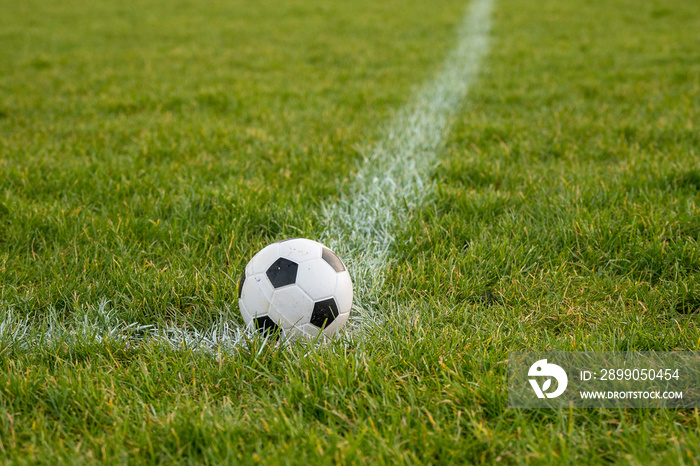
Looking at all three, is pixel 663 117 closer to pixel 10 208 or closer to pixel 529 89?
pixel 529 89

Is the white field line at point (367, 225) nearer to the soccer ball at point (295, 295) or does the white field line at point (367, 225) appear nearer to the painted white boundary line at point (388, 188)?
the painted white boundary line at point (388, 188)

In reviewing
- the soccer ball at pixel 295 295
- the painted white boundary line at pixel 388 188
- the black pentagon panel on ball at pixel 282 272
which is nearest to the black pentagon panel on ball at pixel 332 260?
the soccer ball at pixel 295 295

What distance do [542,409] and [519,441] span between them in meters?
0.19

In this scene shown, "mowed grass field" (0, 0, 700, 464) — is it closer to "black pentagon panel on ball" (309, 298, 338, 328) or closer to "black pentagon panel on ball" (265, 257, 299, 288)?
"black pentagon panel on ball" (309, 298, 338, 328)

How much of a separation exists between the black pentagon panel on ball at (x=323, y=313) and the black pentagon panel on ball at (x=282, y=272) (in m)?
0.14

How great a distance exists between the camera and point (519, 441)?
151 cm

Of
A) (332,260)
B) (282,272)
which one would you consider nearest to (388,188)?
(332,260)

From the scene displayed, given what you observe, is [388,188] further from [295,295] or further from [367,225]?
[295,295]

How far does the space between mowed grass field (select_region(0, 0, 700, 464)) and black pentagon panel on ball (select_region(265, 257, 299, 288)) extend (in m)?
0.26

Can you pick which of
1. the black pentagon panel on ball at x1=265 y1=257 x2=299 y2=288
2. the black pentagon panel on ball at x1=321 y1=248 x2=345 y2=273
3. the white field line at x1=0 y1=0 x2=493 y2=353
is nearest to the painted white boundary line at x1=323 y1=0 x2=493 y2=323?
the white field line at x1=0 y1=0 x2=493 y2=353

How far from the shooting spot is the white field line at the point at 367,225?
2.04 metres

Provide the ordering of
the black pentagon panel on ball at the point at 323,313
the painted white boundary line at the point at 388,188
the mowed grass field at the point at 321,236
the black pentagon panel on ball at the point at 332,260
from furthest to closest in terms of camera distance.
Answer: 1. the painted white boundary line at the point at 388,188
2. the black pentagon panel on ball at the point at 332,260
3. the black pentagon panel on ball at the point at 323,313
4. the mowed grass field at the point at 321,236

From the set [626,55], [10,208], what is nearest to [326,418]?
[10,208]

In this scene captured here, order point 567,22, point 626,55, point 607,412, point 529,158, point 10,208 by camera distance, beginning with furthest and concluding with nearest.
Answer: point 567,22, point 626,55, point 529,158, point 10,208, point 607,412
